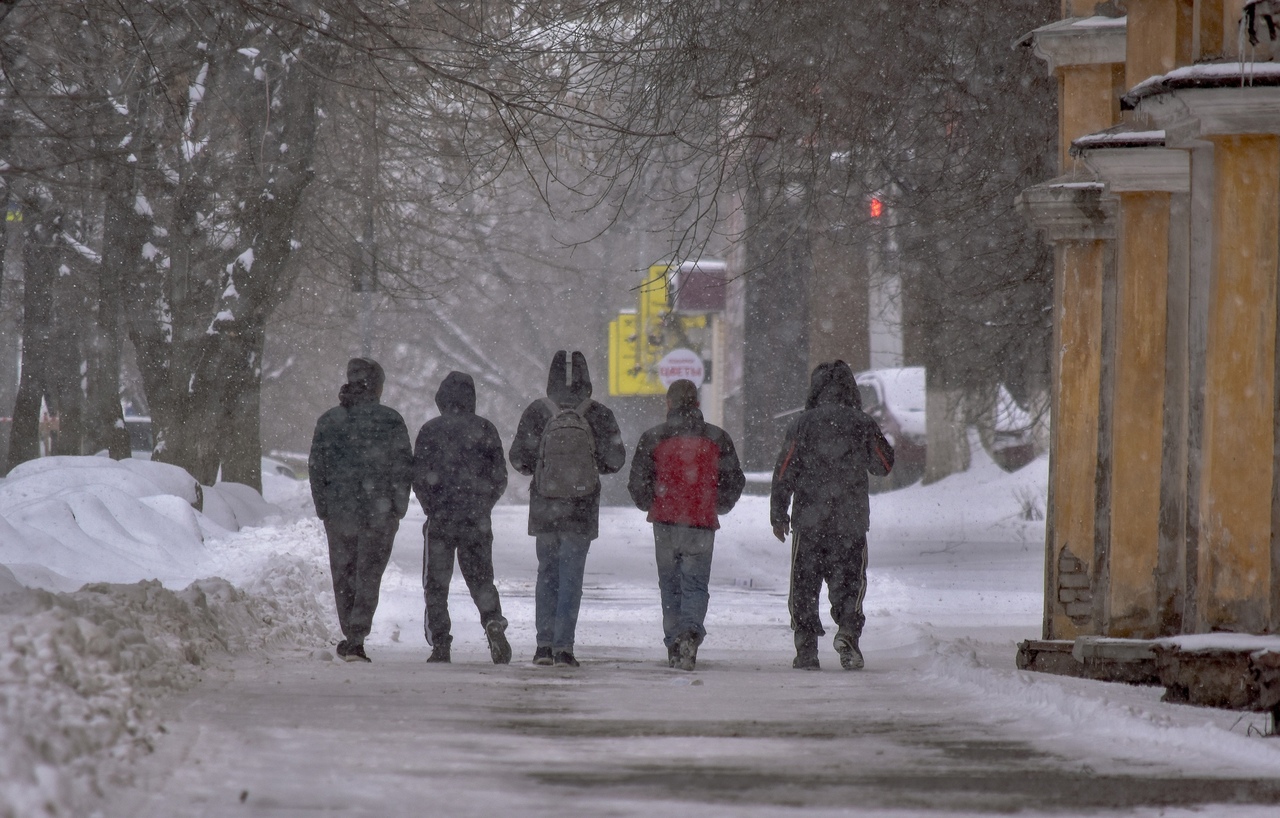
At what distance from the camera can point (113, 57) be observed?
1656 cm

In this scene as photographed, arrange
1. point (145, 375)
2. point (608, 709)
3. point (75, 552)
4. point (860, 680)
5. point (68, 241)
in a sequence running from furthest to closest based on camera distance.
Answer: point (68, 241), point (145, 375), point (75, 552), point (860, 680), point (608, 709)

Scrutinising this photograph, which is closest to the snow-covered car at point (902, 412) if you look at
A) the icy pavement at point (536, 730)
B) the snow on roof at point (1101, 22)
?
the icy pavement at point (536, 730)

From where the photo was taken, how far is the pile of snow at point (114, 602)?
4430mm

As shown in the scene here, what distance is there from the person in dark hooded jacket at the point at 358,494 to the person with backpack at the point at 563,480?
74cm

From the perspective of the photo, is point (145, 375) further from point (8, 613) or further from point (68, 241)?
point (8, 613)

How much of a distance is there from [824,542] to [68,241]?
59.2 ft

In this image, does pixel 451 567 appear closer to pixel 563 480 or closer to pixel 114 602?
pixel 563 480

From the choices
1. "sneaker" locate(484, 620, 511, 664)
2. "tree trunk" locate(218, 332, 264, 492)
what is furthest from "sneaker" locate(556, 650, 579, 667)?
"tree trunk" locate(218, 332, 264, 492)

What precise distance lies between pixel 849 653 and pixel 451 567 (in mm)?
2421

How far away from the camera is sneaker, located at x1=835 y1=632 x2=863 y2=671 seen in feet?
31.9

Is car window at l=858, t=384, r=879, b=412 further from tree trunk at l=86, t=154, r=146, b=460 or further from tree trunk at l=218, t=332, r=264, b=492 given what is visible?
tree trunk at l=86, t=154, r=146, b=460

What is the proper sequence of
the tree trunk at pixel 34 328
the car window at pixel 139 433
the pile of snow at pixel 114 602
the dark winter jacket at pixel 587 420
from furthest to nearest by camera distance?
the car window at pixel 139 433 < the tree trunk at pixel 34 328 < the dark winter jacket at pixel 587 420 < the pile of snow at pixel 114 602

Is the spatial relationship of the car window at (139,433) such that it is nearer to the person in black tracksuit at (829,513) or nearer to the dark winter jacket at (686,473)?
the dark winter jacket at (686,473)

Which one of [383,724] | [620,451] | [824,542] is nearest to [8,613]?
[383,724]
